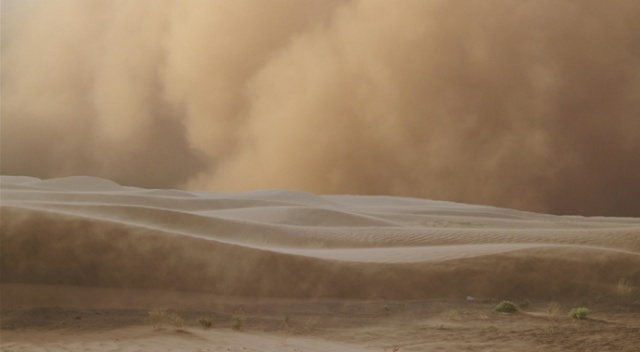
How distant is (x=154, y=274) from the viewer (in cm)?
821

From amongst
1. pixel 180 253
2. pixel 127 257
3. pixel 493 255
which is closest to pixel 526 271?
pixel 493 255

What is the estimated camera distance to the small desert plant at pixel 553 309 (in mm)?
7804

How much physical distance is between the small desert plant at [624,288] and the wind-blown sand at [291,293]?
46 mm

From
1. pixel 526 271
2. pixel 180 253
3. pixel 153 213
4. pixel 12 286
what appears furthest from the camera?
pixel 153 213

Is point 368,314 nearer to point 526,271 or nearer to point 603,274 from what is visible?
point 526,271

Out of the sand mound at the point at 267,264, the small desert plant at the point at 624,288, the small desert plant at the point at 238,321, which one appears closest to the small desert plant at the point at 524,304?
the sand mound at the point at 267,264

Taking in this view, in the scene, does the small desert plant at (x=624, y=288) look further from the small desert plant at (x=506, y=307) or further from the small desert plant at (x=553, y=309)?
the small desert plant at (x=506, y=307)

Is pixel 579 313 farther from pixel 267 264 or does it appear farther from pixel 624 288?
pixel 267 264

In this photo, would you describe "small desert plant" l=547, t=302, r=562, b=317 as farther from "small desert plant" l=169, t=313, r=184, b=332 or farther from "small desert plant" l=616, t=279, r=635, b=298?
"small desert plant" l=169, t=313, r=184, b=332

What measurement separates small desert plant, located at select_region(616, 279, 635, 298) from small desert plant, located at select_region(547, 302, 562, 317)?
96 cm

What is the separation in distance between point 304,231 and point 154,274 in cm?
562

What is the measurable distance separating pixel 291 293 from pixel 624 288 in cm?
403

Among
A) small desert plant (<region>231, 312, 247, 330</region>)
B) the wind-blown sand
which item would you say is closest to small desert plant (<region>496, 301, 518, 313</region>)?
the wind-blown sand

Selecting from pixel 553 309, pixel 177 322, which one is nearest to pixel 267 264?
pixel 177 322
